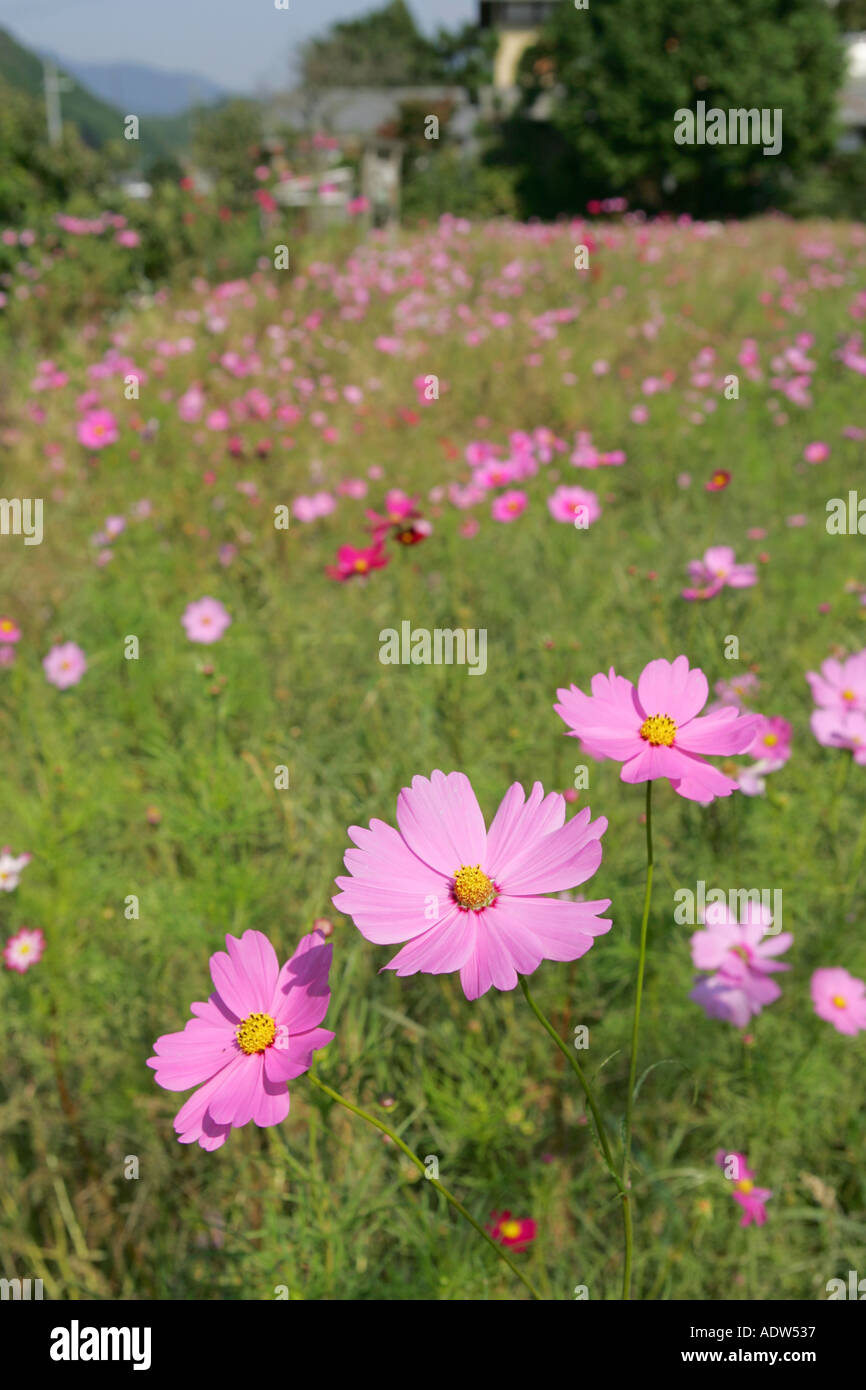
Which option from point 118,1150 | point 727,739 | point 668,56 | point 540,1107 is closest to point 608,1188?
point 540,1107

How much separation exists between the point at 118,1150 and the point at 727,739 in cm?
113

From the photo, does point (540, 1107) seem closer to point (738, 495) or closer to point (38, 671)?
point (38, 671)

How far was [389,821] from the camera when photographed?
4.80ft

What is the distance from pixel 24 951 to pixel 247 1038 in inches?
36.2

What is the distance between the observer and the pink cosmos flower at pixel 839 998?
39.6 inches

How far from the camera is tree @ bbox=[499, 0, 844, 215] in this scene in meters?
16.8

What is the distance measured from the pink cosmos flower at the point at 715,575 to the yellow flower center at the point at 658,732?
843mm

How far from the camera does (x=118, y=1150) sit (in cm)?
123

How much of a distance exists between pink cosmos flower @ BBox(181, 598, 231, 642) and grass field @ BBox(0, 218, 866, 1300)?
3.1 inches

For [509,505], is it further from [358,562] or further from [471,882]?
[471,882]
